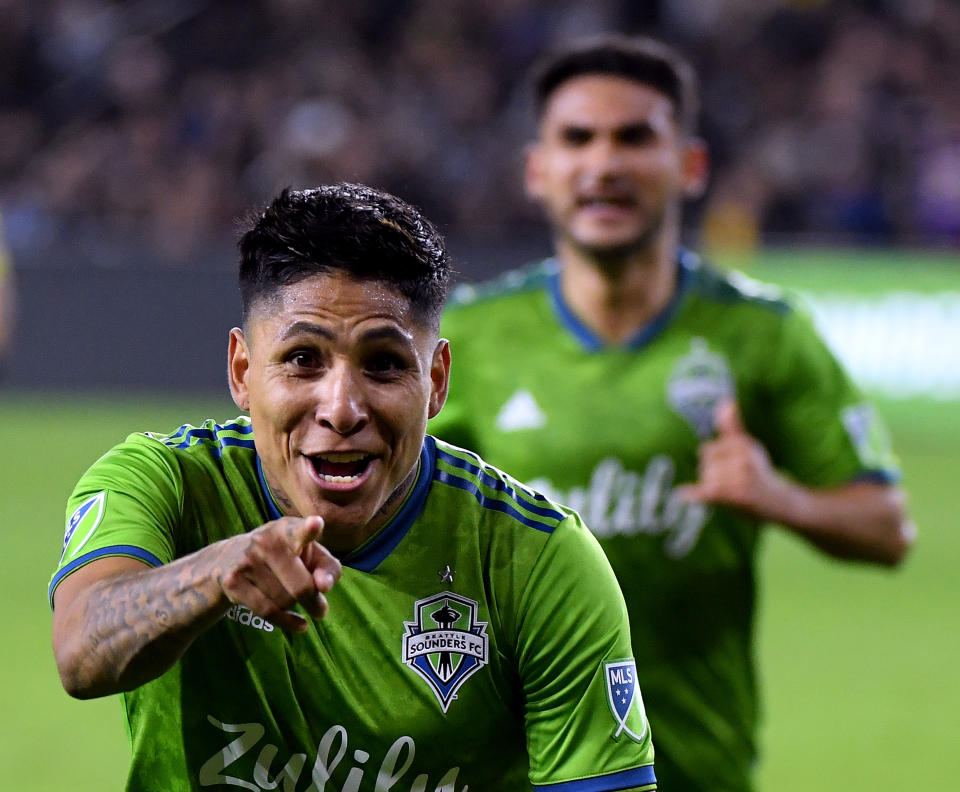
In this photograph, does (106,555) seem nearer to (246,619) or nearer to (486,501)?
(246,619)

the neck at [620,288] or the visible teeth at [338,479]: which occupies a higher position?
the neck at [620,288]

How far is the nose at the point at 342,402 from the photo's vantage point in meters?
2.98

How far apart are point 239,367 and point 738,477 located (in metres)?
1.92

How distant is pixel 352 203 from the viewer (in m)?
3.16

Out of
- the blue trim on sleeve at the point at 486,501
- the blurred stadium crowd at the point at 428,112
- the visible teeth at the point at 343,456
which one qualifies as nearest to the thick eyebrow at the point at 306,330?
the visible teeth at the point at 343,456

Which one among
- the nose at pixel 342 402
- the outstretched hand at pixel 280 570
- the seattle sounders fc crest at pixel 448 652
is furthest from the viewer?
the seattle sounders fc crest at pixel 448 652

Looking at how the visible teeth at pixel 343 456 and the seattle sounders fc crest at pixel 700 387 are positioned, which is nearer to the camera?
the visible teeth at pixel 343 456

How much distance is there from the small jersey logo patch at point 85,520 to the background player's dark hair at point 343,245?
449mm

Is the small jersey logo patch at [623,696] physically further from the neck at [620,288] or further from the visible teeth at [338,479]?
the neck at [620,288]

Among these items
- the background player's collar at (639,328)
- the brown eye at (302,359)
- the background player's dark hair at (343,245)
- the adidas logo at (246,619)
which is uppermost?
the background player's collar at (639,328)

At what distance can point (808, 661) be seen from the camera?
32.7ft

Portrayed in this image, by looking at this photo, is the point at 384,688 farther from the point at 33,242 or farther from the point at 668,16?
the point at 668,16

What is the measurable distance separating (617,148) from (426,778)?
2.43 metres

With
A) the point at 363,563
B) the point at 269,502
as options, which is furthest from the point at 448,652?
the point at 269,502
